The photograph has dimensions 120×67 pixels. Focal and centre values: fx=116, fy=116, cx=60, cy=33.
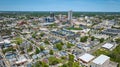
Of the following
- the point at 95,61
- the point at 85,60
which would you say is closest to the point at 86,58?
the point at 85,60

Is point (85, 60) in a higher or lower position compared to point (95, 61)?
lower

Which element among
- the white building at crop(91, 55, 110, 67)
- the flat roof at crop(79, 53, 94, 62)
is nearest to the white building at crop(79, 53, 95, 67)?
the flat roof at crop(79, 53, 94, 62)

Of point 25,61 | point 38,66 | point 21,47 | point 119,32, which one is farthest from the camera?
point 119,32

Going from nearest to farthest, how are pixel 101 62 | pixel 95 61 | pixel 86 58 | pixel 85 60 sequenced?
pixel 101 62 → pixel 95 61 → pixel 85 60 → pixel 86 58

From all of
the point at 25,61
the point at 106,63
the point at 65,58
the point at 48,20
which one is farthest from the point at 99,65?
the point at 48,20

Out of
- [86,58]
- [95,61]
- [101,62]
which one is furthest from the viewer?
[86,58]

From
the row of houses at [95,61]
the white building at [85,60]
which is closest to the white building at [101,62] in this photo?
the row of houses at [95,61]

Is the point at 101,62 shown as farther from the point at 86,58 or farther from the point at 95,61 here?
the point at 86,58

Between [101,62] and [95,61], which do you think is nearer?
[101,62]

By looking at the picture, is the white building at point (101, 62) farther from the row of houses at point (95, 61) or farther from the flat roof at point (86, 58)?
the flat roof at point (86, 58)

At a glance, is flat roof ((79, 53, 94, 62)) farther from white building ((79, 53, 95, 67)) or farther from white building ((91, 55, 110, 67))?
white building ((91, 55, 110, 67))

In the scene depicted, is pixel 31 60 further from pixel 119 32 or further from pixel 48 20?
pixel 48 20
